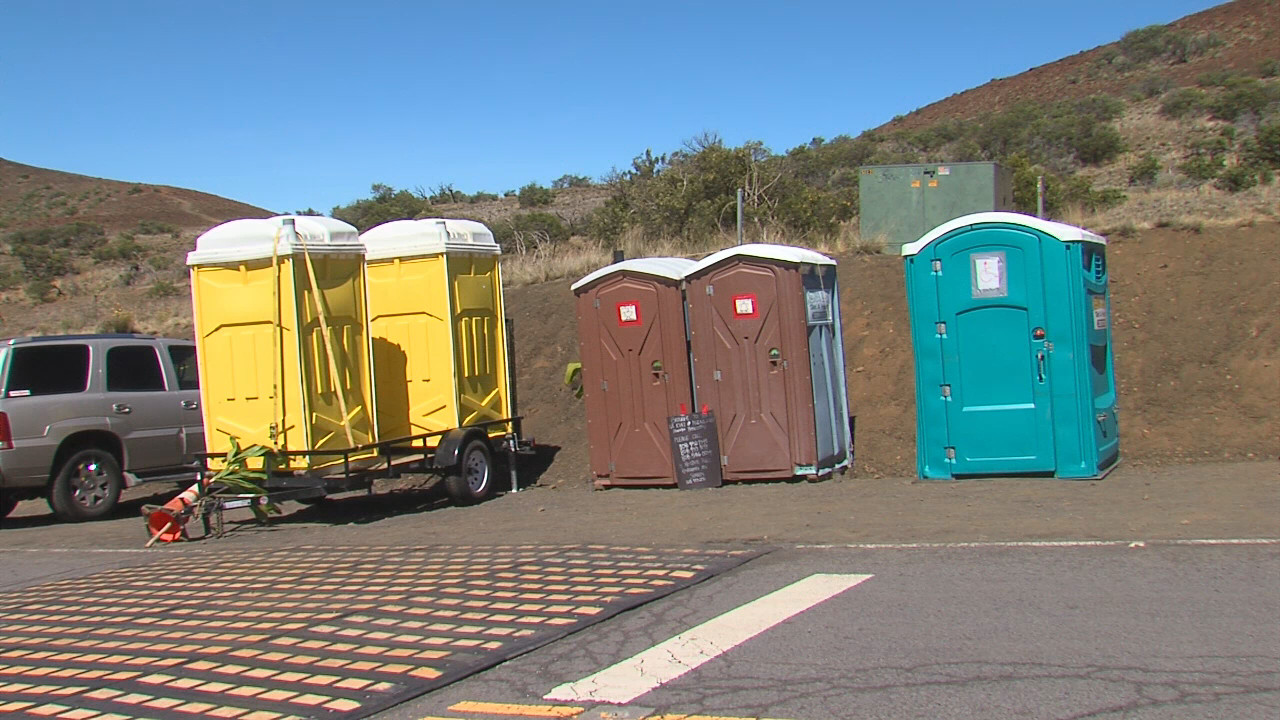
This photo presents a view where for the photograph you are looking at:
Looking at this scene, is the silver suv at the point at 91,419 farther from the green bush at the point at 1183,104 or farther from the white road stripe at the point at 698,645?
the green bush at the point at 1183,104

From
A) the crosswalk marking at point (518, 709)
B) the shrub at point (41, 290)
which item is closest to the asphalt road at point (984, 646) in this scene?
the crosswalk marking at point (518, 709)

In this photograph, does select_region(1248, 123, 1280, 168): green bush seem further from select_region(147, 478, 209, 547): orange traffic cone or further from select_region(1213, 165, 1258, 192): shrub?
select_region(147, 478, 209, 547): orange traffic cone

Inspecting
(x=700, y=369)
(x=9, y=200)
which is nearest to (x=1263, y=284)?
(x=700, y=369)

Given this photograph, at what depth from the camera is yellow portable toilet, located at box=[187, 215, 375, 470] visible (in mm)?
10789

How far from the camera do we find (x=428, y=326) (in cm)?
1266

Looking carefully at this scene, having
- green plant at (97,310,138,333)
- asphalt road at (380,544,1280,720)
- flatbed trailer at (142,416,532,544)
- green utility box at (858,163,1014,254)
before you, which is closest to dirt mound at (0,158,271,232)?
green plant at (97,310,138,333)

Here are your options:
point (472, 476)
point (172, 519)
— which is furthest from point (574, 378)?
point (172, 519)

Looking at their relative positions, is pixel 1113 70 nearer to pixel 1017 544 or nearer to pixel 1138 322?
pixel 1138 322

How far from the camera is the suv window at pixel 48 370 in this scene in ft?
39.9

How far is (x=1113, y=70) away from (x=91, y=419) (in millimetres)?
55517

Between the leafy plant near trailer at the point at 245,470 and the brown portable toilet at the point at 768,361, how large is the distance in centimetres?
442

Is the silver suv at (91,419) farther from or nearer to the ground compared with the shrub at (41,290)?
nearer to the ground

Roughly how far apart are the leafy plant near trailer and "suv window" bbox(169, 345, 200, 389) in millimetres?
3502

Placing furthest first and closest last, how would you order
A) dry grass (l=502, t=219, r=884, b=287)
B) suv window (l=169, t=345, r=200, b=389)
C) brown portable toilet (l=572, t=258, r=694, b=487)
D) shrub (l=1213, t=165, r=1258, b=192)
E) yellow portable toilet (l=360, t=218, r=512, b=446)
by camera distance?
1. shrub (l=1213, t=165, r=1258, b=192)
2. dry grass (l=502, t=219, r=884, b=287)
3. suv window (l=169, t=345, r=200, b=389)
4. yellow portable toilet (l=360, t=218, r=512, b=446)
5. brown portable toilet (l=572, t=258, r=694, b=487)
